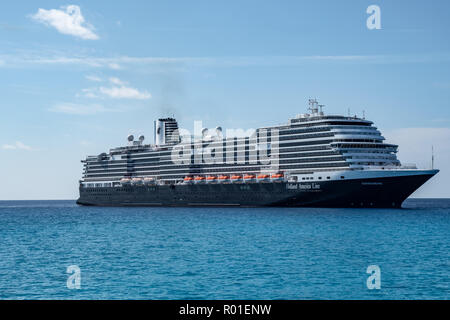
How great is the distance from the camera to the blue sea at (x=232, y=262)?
26656 mm

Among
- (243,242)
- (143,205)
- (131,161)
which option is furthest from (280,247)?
(131,161)

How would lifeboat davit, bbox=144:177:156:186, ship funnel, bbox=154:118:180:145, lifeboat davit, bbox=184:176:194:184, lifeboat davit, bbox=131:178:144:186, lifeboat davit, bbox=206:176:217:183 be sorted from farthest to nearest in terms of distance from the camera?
ship funnel, bbox=154:118:180:145 → lifeboat davit, bbox=131:178:144:186 → lifeboat davit, bbox=144:177:156:186 → lifeboat davit, bbox=184:176:194:184 → lifeboat davit, bbox=206:176:217:183

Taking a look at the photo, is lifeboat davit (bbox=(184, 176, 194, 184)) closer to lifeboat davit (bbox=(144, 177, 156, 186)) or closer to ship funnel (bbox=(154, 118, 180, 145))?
lifeboat davit (bbox=(144, 177, 156, 186))

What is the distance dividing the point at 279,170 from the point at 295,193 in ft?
22.9

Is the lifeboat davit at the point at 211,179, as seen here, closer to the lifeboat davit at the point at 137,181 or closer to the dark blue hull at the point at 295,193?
the dark blue hull at the point at 295,193

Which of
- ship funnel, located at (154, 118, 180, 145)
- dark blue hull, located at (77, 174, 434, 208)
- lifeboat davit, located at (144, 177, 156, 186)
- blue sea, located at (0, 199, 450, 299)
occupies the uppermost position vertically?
ship funnel, located at (154, 118, 180, 145)

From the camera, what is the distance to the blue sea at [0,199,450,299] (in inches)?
1049

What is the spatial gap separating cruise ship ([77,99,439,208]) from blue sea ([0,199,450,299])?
26.6m

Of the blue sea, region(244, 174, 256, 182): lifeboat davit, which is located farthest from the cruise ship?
the blue sea

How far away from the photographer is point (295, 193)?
9225cm

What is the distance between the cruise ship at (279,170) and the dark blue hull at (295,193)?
0.49 feet
